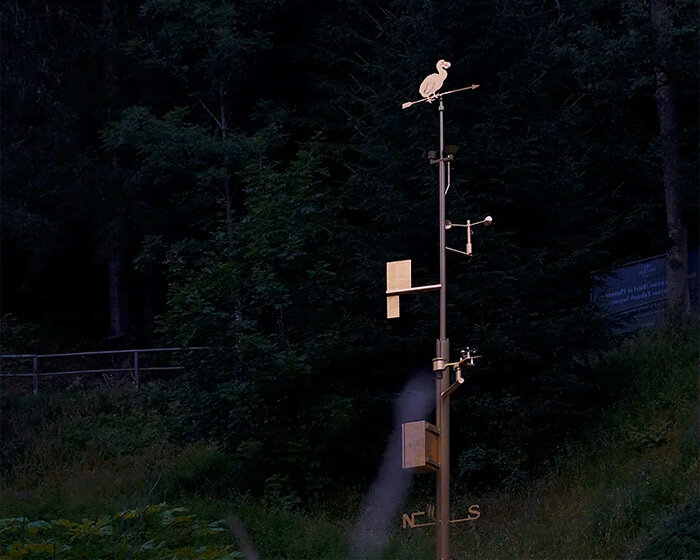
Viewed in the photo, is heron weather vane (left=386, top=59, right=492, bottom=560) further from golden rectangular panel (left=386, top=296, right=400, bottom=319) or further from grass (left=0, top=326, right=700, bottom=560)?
grass (left=0, top=326, right=700, bottom=560)

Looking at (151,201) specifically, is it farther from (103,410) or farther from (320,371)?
(320,371)

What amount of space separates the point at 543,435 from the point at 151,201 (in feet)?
52.3

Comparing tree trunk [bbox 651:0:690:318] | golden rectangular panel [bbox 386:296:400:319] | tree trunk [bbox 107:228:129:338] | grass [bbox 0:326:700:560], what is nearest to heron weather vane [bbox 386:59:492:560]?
golden rectangular panel [bbox 386:296:400:319]

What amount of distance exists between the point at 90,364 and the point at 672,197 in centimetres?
1557

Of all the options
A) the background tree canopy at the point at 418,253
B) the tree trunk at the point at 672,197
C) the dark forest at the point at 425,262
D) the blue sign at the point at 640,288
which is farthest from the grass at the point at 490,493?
the blue sign at the point at 640,288

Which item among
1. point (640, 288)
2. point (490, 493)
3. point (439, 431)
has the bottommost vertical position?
point (490, 493)

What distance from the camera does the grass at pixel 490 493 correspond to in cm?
1806

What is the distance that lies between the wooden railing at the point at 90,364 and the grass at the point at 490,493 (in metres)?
1.35

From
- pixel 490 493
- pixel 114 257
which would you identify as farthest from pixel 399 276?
pixel 114 257

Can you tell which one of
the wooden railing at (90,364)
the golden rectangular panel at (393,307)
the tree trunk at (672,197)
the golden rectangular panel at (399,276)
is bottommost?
the wooden railing at (90,364)

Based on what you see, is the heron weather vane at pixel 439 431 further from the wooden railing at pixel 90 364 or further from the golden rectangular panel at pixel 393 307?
the wooden railing at pixel 90 364

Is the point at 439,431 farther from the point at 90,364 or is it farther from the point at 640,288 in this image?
the point at 90,364

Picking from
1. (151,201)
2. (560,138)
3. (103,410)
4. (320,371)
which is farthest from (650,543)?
(151,201)

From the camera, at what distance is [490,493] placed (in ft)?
69.8
